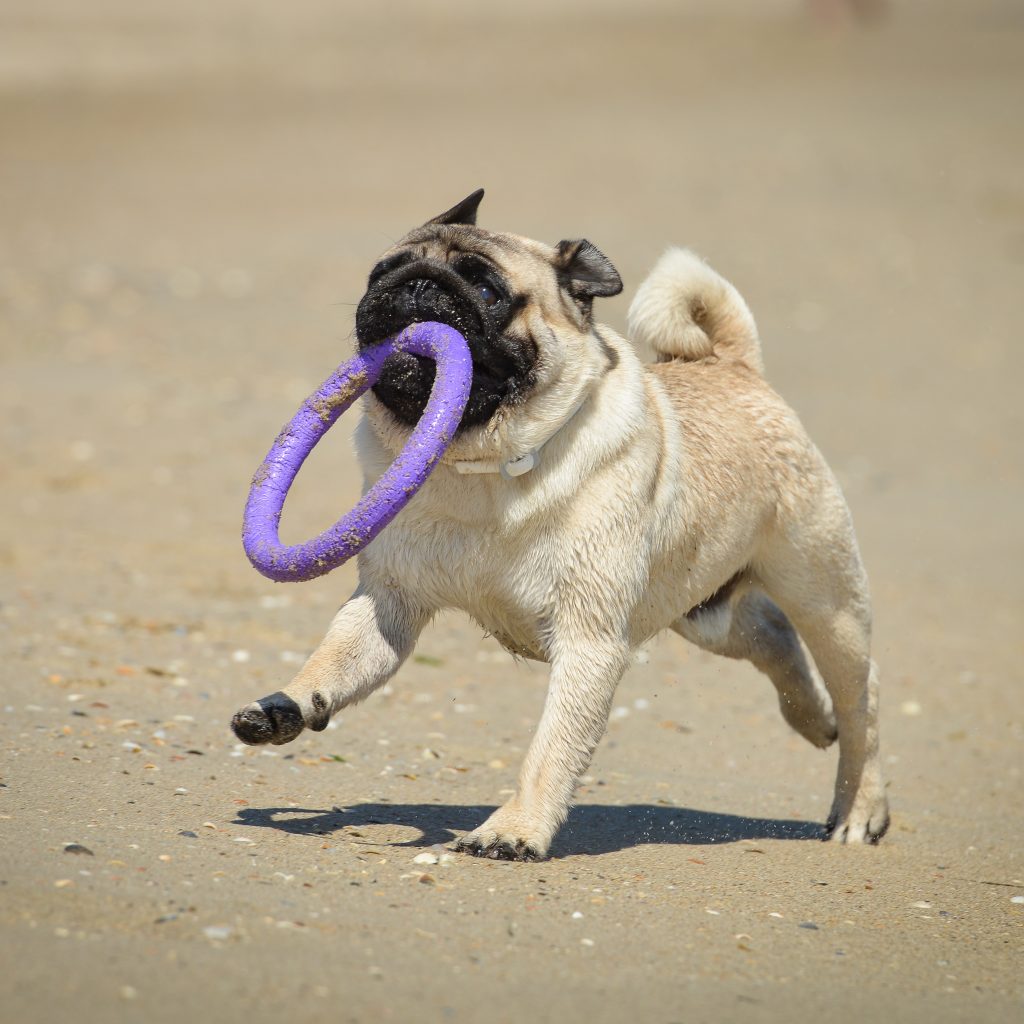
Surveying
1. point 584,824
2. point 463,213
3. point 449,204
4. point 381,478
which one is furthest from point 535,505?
point 449,204

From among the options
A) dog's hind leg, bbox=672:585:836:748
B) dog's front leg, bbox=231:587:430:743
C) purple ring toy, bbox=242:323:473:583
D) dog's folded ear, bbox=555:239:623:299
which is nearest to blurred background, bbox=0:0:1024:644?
dog's hind leg, bbox=672:585:836:748

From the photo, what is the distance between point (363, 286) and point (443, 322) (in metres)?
13.2

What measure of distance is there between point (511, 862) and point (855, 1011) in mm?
1271

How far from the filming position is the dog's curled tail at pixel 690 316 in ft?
20.8

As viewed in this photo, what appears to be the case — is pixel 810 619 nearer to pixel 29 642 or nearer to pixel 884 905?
pixel 884 905

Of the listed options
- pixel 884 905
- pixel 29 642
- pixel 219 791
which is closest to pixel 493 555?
pixel 219 791

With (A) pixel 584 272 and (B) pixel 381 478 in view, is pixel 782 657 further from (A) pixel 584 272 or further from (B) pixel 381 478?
(B) pixel 381 478

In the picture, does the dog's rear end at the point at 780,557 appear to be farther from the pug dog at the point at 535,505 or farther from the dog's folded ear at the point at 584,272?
the dog's folded ear at the point at 584,272

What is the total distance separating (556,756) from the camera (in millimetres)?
4898

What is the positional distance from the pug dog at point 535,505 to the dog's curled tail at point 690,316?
59 centimetres

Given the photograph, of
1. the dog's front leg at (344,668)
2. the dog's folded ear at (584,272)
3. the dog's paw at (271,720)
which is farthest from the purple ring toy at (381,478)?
the dog's folded ear at (584,272)

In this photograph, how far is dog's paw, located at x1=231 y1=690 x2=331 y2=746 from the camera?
4.66 metres

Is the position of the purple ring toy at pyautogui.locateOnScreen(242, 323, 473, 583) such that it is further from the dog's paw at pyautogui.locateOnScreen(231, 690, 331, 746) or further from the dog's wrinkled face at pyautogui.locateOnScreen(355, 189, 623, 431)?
the dog's paw at pyautogui.locateOnScreen(231, 690, 331, 746)

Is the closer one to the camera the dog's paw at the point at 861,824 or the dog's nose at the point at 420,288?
the dog's nose at the point at 420,288
